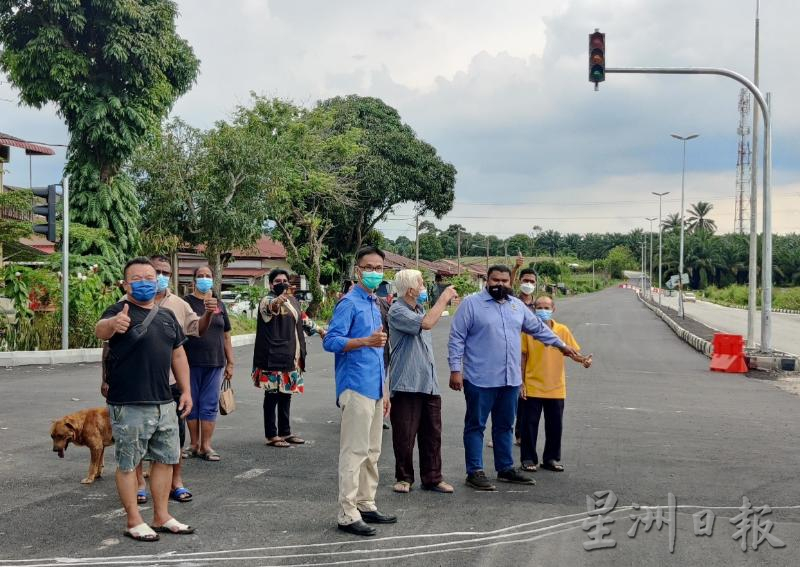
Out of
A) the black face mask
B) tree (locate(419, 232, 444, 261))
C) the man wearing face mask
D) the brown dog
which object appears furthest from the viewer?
tree (locate(419, 232, 444, 261))

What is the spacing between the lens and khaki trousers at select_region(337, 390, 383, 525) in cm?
554

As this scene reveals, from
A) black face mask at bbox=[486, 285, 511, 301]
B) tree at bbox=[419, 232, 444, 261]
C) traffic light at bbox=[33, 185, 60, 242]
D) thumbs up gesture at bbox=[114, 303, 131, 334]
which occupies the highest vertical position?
tree at bbox=[419, 232, 444, 261]

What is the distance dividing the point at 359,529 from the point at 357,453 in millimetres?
486

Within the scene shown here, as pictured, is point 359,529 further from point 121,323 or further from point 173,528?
point 121,323

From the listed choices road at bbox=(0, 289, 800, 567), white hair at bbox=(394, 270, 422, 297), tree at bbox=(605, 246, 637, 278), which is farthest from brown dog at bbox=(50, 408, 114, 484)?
tree at bbox=(605, 246, 637, 278)

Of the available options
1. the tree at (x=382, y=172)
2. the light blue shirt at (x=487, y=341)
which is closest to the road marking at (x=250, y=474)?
the light blue shirt at (x=487, y=341)

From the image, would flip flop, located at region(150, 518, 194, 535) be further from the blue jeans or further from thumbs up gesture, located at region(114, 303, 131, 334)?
the blue jeans

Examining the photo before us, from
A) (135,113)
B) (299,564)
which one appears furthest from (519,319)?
(135,113)

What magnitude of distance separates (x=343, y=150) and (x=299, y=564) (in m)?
34.9

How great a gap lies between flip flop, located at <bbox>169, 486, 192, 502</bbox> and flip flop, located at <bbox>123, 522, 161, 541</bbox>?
0.96 m

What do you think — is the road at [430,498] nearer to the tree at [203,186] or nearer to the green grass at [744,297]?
the tree at [203,186]

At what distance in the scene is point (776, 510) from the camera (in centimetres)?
613

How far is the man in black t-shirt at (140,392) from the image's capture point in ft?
17.0

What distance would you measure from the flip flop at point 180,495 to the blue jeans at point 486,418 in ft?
Answer: 7.27
